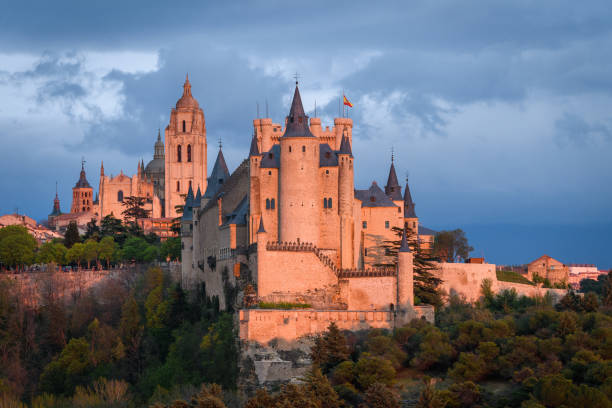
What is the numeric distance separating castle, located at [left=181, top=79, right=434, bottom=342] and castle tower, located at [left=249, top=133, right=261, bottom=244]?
7cm

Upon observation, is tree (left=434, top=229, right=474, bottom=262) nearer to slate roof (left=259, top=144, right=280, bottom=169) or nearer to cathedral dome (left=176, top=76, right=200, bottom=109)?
slate roof (left=259, top=144, right=280, bottom=169)

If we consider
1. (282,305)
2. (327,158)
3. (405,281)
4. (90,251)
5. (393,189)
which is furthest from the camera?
(90,251)

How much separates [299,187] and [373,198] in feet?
32.7

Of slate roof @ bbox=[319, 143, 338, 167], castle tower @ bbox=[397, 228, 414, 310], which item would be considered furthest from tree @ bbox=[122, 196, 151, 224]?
castle tower @ bbox=[397, 228, 414, 310]

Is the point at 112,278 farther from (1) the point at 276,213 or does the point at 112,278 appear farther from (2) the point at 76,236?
(1) the point at 276,213

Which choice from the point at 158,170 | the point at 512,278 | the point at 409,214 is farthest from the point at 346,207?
the point at 158,170

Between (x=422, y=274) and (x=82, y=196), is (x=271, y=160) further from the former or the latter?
(x=82, y=196)

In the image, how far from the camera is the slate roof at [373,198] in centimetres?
7238

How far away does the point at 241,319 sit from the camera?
59312 mm

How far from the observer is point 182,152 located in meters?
139

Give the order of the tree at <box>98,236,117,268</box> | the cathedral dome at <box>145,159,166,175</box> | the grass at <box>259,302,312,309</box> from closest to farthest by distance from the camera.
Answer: the grass at <box>259,302,312,309</box>
the tree at <box>98,236,117,268</box>
the cathedral dome at <box>145,159,166,175</box>

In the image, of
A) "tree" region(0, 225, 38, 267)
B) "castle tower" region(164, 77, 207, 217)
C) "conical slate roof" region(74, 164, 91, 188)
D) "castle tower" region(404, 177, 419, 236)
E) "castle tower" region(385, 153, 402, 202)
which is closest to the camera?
"castle tower" region(385, 153, 402, 202)

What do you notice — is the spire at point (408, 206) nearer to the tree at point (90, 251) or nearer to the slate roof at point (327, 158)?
the slate roof at point (327, 158)

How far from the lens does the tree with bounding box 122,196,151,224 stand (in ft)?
434
